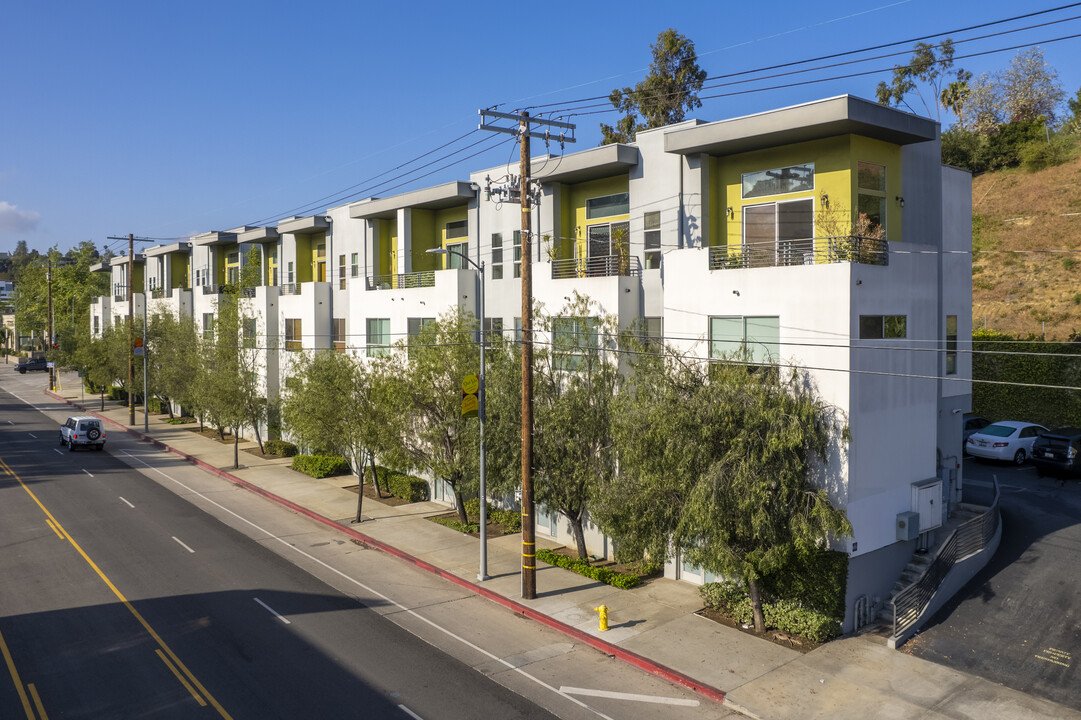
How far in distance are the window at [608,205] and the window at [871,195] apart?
773 cm

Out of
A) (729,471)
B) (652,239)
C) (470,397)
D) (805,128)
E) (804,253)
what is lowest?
(729,471)

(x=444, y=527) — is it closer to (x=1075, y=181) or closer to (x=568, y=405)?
(x=568, y=405)

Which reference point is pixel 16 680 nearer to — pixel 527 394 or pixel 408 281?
pixel 527 394

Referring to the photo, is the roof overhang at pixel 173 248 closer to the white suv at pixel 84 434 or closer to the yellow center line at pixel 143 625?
the white suv at pixel 84 434

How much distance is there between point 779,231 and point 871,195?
240cm

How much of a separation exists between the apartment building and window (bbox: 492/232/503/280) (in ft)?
0.34

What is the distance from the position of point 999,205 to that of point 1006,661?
58584 mm

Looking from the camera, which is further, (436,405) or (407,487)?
(407,487)

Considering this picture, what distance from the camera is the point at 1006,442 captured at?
105 feet

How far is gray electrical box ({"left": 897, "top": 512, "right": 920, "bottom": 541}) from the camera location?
1894cm

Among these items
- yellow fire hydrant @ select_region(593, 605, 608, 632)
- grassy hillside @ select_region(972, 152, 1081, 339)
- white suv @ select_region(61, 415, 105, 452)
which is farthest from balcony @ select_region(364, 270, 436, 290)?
grassy hillside @ select_region(972, 152, 1081, 339)

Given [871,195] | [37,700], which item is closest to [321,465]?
[37,700]

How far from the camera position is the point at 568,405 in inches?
840

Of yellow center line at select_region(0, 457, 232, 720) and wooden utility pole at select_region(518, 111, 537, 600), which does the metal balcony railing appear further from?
yellow center line at select_region(0, 457, 232, 720)
